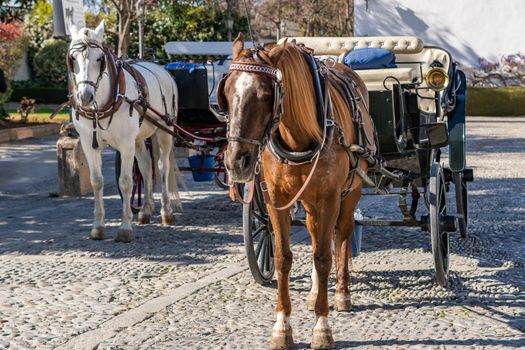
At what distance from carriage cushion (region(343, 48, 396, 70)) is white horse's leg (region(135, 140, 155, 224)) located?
3.40 meters

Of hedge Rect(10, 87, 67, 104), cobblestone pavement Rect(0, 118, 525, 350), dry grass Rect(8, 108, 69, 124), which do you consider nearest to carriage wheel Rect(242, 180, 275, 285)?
cobblestone pavement Rect(0, 118, 525, 350)

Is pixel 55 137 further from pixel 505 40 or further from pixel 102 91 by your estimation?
pixel 505 40

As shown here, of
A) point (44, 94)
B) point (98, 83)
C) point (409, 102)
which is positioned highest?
point (98, 83)

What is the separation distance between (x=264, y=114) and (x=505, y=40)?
29.3 meters

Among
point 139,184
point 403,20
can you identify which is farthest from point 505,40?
point 139,184

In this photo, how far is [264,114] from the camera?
16.0ft

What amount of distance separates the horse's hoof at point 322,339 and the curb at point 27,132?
54.1ft

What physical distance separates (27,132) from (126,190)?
44.3 feet

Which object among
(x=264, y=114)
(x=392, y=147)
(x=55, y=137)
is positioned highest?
(x=264, y=114)

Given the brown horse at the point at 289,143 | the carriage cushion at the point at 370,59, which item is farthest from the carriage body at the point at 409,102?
the brown horse at the point at 289,143

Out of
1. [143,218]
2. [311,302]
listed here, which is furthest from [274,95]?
[143,218]

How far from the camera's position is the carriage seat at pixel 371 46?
293 inches

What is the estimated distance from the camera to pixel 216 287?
7.03 m

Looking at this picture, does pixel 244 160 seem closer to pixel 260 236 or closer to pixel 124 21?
pixel 260 236
